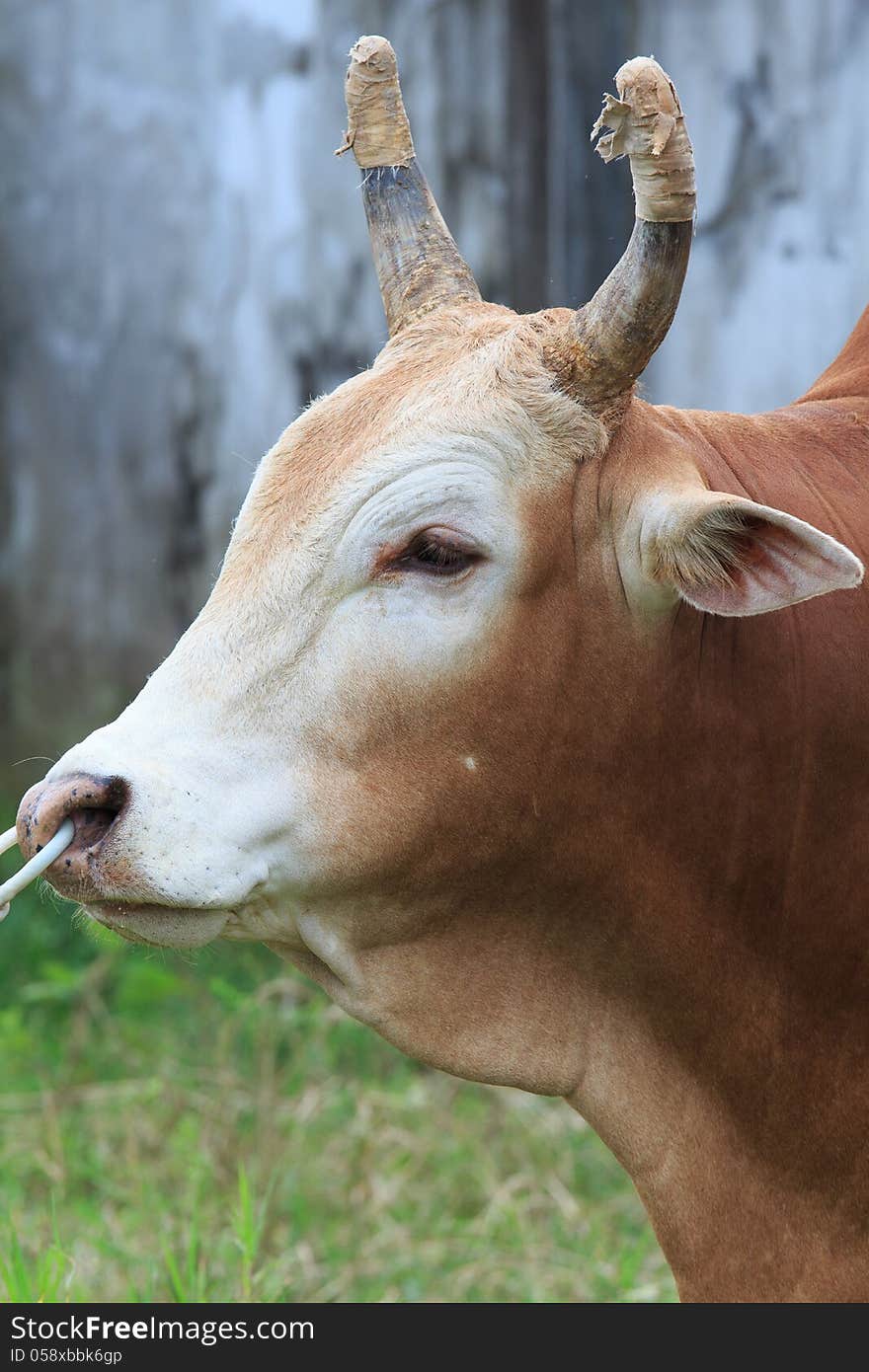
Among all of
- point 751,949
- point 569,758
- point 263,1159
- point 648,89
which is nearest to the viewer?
point 648,89

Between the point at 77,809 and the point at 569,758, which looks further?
the point at 569,758

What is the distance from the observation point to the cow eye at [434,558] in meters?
2.61

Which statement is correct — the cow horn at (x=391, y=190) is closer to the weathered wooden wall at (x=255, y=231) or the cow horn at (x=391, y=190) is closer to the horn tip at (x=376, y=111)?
the horn tip at (x=376, y=111)

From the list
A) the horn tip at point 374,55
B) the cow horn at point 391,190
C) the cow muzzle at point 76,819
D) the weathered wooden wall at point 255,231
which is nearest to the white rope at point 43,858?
the cow muzzle at point 76,819

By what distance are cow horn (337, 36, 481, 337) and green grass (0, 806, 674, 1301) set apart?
197cm

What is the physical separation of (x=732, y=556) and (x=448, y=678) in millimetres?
481

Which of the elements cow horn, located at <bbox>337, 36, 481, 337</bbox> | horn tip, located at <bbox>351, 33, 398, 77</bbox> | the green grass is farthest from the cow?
the green grass

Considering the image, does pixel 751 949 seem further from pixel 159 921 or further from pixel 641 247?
pixel 641 247

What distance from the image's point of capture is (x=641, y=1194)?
2.96 metres

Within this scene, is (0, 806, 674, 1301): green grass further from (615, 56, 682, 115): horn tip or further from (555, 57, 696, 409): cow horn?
(615, 56, 682, 115): horn tip

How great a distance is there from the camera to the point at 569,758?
8.87 ft

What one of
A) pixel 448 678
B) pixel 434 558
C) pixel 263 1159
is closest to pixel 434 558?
pixel 434 558

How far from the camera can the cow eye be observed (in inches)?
103
